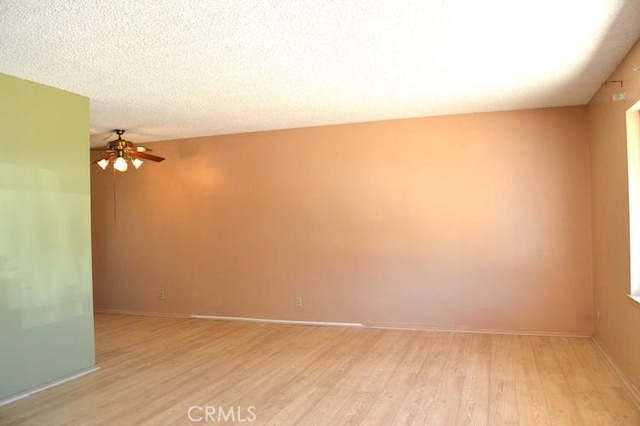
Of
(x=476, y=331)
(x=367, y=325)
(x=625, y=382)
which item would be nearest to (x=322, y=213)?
(x=367, y=325)

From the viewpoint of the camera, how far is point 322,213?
18.7 ft

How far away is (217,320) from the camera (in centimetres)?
607

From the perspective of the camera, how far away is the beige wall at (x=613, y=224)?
3262mm

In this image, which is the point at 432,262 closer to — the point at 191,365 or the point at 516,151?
the point at 516,151

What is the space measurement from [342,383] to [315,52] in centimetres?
248

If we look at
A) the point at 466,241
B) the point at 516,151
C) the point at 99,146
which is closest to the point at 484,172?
the point at 516,151

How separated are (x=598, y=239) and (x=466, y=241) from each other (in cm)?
126

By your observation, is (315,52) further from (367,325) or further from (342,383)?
(367,325)

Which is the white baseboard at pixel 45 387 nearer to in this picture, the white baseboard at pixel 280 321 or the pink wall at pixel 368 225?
the white baseboard at pixel 280 321

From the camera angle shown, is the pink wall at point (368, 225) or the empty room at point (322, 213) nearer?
the empty room at point (322, 213)

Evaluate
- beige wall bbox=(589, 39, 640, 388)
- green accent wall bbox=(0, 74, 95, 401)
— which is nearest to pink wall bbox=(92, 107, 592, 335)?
beige wall bbox=(589, 39, 640, 388)

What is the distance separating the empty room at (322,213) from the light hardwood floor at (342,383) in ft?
0.09

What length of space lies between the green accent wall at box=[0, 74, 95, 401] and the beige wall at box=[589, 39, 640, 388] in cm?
433

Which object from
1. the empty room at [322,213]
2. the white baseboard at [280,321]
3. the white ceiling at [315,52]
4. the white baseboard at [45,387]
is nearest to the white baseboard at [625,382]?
the empty room at [322,213]
